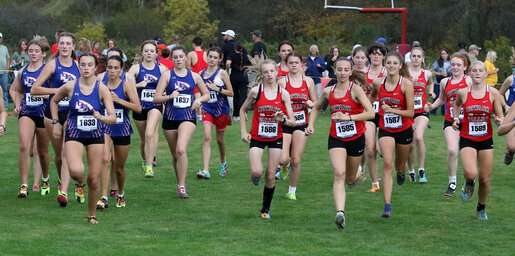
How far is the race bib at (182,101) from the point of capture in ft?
46.3

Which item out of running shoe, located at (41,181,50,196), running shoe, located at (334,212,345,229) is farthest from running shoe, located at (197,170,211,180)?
running shoe, located at (334,212,345,229)

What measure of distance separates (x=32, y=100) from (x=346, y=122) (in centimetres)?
409

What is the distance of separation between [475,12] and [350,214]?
40.2 metres

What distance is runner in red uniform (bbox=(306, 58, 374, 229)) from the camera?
38.3 ft

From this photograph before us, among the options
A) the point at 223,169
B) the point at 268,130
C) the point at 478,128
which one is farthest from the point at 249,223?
the point at 223,169

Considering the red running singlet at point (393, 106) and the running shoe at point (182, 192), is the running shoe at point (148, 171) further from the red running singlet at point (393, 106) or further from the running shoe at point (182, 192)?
the red running singlet at point (393, 106)

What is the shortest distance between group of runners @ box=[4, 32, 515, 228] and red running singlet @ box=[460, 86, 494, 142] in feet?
0.04

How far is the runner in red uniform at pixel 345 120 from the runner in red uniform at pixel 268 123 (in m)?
0.45

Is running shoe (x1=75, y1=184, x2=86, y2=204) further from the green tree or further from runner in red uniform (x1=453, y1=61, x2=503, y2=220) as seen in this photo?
the green tree

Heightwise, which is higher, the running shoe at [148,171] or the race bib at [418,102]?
the race bib at [418,102]

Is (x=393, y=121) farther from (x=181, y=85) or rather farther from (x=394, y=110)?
(x=181, y=85)

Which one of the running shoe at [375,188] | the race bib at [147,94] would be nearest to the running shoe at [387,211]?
the running shoe at [375,188]

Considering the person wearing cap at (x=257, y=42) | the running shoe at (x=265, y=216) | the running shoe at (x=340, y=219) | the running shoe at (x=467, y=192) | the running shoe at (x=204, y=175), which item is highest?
the person wearing cap at (x=257, y=42)

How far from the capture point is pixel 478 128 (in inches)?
481
